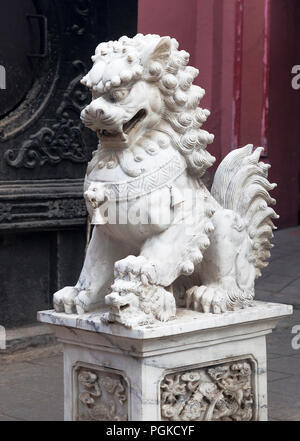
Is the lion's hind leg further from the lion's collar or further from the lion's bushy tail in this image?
the lion's collar

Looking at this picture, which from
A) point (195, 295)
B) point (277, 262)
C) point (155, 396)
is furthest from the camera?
point (277, 262)

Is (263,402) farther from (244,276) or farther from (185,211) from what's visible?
(185,211)

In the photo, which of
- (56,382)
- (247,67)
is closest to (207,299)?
(56,382)

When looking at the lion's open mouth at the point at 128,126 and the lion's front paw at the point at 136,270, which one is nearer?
the lion's front paw at the point at 136,270

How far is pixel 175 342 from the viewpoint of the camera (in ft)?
11.8

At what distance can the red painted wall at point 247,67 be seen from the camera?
9.20 m

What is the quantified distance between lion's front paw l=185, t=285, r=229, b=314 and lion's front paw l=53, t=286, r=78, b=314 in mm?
494

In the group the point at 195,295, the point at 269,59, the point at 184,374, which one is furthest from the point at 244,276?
the point at 269,59

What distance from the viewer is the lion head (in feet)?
11.8

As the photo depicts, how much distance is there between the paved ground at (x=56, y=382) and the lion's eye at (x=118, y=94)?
71.9 inches

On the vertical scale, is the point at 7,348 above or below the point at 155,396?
above

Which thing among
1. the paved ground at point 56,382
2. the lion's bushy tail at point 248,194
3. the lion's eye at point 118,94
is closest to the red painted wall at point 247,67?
the paved ground at point 56,382

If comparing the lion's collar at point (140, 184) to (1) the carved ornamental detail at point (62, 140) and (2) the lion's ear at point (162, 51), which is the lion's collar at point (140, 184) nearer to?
(2) the lion's ear at point (162, 51)

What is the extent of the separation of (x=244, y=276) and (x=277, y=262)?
4.57 meters
